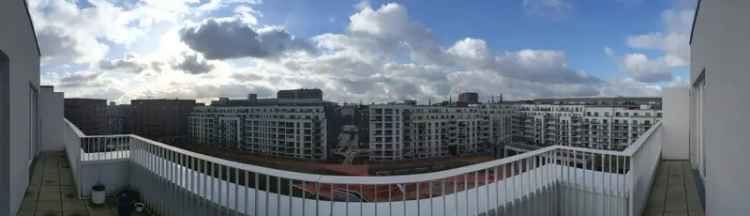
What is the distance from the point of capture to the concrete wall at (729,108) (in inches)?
64.9

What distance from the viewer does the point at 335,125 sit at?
45.2m

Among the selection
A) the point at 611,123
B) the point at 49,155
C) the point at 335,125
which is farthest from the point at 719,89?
the point at 611,123

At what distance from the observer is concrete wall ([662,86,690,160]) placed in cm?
571

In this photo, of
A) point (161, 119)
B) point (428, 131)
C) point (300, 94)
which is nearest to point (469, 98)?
point (428, 131)

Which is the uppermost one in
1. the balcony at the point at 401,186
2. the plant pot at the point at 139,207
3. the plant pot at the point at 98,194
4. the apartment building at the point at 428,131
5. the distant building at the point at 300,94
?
the distant building at the point at 300,94

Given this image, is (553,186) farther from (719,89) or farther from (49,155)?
(49,155)

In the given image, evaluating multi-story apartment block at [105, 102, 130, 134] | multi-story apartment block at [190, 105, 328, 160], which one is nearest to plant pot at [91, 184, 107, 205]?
multi-story apartment block at [105, 102, 130, 134]

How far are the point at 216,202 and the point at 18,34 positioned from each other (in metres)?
3.06

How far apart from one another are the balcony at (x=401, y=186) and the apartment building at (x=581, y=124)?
150ft

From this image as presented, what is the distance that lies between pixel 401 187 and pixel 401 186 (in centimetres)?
5

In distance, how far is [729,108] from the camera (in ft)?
6.32

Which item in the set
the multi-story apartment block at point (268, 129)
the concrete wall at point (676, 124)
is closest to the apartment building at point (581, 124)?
the multi-story apartment block at point (268, 129)

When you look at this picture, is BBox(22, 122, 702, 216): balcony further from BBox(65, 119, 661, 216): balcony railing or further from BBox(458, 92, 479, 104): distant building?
BBox(458, 92, 479, 104): distant building

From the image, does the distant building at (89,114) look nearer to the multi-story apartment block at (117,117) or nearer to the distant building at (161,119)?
the multi-story apartment block at (117,117)
